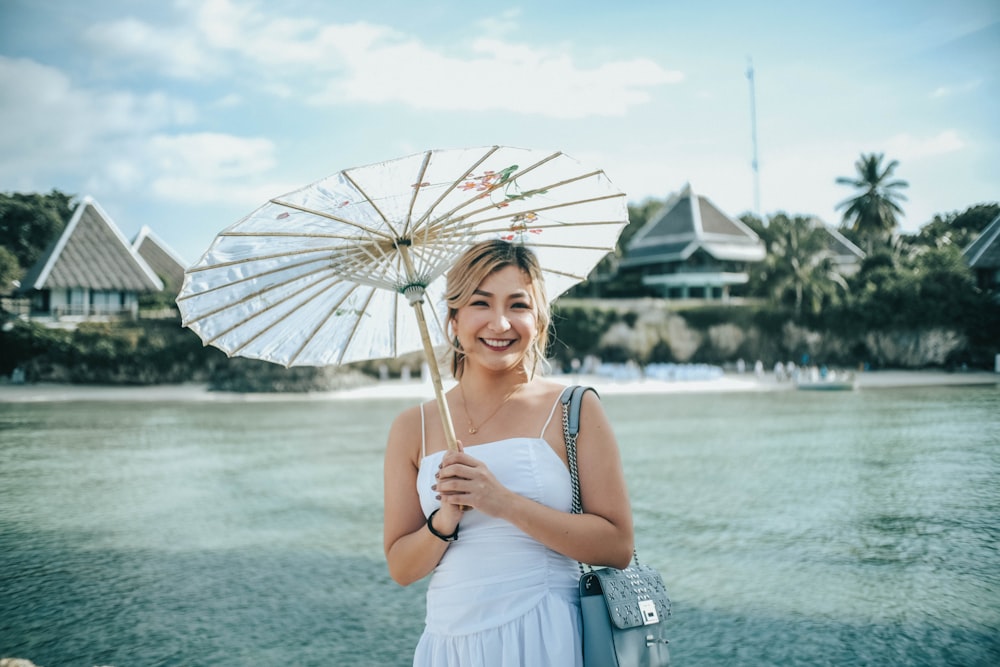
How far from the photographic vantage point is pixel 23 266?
2972 centimetres

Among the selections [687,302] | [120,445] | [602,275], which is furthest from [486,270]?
[602,275]

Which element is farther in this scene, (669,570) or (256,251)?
(669,570)

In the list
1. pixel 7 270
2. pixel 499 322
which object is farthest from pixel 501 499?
pixel 7 270

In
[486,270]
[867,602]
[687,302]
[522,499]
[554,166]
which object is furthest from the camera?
[687,302]

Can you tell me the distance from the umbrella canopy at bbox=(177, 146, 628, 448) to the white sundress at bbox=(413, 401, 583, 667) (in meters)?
0.39

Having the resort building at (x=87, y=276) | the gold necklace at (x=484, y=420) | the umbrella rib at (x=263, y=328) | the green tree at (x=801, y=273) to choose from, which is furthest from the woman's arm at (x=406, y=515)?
the green tree at (x=801, y=273)

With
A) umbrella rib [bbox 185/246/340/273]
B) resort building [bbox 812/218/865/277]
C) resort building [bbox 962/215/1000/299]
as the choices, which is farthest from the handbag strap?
resort building [bbox 812/218/865/277]

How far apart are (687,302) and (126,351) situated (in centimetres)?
2890

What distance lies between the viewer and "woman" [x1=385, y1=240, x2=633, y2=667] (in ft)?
6.00

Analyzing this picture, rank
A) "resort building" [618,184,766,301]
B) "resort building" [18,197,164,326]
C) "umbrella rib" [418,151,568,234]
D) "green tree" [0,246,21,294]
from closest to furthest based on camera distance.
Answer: "umbrella rib" [418,151,568,234] → "green tree" [0,246,21,294] → "resort building" [18,197,164,326] → "resort building" [618,184,766,301]

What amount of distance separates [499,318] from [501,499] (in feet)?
1.65

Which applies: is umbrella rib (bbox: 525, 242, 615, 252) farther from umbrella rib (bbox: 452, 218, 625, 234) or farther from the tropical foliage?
the tropical foliage

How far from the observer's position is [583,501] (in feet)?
6.17

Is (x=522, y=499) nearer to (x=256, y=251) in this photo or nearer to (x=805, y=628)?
(x=256, y=251)
